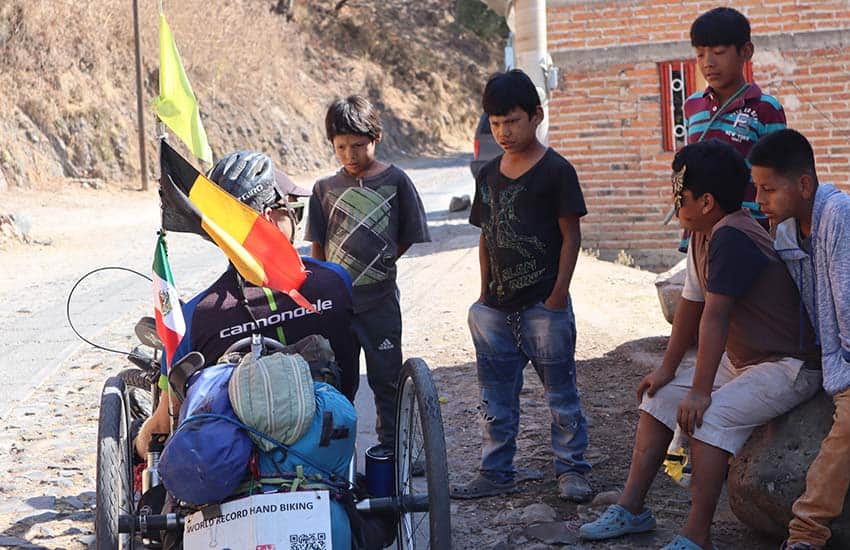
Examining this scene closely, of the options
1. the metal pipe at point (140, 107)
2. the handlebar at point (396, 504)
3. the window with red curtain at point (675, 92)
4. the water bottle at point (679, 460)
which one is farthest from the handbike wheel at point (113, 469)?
the metal pipe at point (140, 107)

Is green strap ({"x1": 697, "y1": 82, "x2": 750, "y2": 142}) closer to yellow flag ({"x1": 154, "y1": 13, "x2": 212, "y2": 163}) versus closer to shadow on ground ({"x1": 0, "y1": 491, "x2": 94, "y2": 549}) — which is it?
yellow flag ({"x1": 154, "y1": 13, "x2": 212, "y2": 163})

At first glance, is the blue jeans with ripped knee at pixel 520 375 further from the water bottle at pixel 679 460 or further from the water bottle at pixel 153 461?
the water bottle at pixel 153 461

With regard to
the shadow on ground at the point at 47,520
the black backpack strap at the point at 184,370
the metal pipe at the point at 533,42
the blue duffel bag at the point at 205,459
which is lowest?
the shadow on ground at the point at 47,520

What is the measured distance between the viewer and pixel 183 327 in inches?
139

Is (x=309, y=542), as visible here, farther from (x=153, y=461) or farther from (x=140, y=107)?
(x=140, y=107)

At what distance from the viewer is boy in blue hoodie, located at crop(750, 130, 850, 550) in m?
3.75

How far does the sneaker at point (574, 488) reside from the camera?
4.76 meters

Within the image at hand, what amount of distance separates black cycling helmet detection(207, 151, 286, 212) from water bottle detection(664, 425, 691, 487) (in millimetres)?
2023

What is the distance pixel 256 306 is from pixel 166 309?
0.97ft

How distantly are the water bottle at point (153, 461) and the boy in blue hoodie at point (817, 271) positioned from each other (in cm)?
223

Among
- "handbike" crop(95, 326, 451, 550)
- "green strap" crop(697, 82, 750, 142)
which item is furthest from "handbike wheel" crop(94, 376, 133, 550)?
"green strap" crop(697, 82, 750, 142)

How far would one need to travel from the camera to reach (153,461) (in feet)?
12.2

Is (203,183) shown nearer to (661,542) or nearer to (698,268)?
(698,268)

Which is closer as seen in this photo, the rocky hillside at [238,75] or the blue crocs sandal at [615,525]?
the blue crocs sandal at [615,525]
